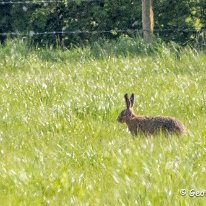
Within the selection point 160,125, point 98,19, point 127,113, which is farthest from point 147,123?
point 98,19

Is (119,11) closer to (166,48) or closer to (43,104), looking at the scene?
(166,48)

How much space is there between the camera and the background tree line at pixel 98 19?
1501cm

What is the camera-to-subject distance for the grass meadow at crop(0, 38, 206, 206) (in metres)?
5.06

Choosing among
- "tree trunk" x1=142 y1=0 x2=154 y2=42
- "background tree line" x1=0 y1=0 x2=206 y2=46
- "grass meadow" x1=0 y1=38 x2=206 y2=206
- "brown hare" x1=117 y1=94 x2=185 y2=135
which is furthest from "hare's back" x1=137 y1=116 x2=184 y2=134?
"background tree line" x1=0 y1=0 x2=206 y2=46

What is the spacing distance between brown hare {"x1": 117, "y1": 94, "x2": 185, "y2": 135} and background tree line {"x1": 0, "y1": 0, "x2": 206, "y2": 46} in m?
7.63

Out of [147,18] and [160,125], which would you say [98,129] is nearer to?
[160,125]

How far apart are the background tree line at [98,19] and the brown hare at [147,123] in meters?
7.63

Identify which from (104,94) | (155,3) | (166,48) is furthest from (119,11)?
(104,94)

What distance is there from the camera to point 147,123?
6891 mm

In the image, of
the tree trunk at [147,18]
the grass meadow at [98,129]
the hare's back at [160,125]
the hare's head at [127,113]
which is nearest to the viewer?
the grass meadow at [98,129]

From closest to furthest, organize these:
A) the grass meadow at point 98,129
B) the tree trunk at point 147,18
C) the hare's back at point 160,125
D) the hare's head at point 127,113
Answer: the grass meadow at point 98,129, the hare's back at point 160,125, the hare's head at point 127,113, the tree trunk at point 147,18

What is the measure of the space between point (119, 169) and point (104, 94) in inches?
110

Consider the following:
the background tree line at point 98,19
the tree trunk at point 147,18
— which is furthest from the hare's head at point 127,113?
the background tree line at point 98,19

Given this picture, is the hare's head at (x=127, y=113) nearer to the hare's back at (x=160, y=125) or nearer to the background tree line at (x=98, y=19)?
the hare's back at (x=160, y=125)
